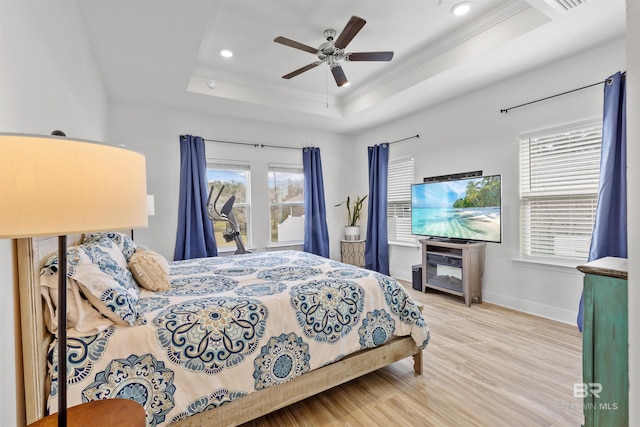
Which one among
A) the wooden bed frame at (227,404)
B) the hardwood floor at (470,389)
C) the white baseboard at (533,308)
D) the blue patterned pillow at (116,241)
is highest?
the blue patterned pillow at (116,241)

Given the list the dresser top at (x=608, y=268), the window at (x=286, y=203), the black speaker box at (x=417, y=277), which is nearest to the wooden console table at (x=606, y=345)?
the dresser top at (x=608, y=268)

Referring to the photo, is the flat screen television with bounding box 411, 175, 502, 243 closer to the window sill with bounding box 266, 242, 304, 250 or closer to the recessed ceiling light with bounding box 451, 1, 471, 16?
the recessed ceiling light with bounding box 451, 1, 471, 16

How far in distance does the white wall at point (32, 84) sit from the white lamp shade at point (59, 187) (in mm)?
605

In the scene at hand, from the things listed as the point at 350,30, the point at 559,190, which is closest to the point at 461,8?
the point at 350,30

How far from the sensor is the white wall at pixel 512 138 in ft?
9.31

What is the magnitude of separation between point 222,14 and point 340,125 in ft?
8.80

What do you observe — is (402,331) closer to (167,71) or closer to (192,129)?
(167,71)

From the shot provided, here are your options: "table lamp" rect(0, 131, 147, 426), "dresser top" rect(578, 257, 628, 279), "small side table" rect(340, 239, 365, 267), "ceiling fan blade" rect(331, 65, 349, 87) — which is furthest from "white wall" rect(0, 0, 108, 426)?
"small side table" rect(340, 239, 365, 267)

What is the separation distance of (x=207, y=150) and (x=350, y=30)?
280 cm

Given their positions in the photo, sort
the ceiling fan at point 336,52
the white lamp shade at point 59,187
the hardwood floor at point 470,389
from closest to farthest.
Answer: the white lamp shade at point 59,187 < the hardwood floor at point 470,389 < the ceiling fan at point 336,52

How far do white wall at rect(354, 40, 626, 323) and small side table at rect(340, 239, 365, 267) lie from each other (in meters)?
1.57

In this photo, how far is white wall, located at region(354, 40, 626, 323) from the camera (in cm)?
284

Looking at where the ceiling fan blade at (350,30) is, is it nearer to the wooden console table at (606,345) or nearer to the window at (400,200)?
the wooden console table at (606,345)

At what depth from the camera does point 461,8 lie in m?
2.55
